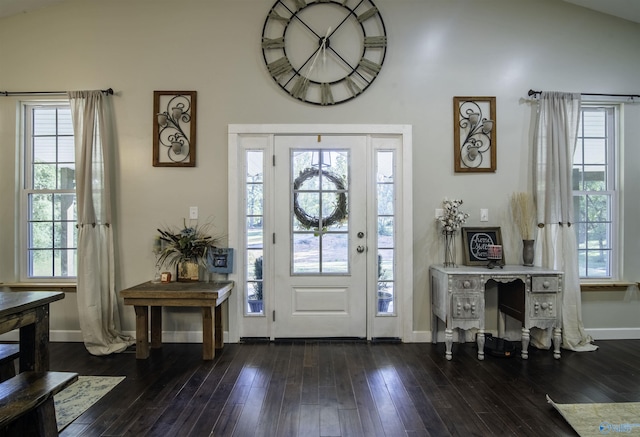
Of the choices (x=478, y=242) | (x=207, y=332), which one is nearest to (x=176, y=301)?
(x=207, y=332)

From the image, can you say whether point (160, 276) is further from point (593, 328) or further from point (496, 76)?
point (593, 328)

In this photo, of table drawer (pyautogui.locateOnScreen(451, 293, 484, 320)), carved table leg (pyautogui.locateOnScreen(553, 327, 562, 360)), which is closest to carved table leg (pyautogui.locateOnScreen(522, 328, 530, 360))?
carved table leg (pyautogui.locateOnScreen(553, 327, 562, 360))

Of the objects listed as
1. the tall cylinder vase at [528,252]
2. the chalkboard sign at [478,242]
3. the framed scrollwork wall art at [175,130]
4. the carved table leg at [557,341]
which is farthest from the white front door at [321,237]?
the carved table leg at [557,341]

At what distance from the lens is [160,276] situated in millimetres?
3168

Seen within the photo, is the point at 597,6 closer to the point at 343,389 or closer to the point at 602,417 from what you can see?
the point at 602,417

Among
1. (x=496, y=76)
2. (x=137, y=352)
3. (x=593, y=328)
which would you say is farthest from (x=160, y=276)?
(x=593, y=328)

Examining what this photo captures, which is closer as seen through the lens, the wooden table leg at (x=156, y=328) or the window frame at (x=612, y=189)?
the wooden table leg at (x=156, y=328)

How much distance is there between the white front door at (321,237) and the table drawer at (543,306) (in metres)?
1.44

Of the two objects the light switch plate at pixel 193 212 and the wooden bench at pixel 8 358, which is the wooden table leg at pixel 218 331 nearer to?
the light switch plate at pixel 193 212

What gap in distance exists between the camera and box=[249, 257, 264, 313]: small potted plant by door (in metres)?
3.29

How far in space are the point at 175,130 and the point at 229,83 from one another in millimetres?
702

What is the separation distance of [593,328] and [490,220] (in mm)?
1499

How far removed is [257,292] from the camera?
3295 mm

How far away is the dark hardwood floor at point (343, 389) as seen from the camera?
1.93m
